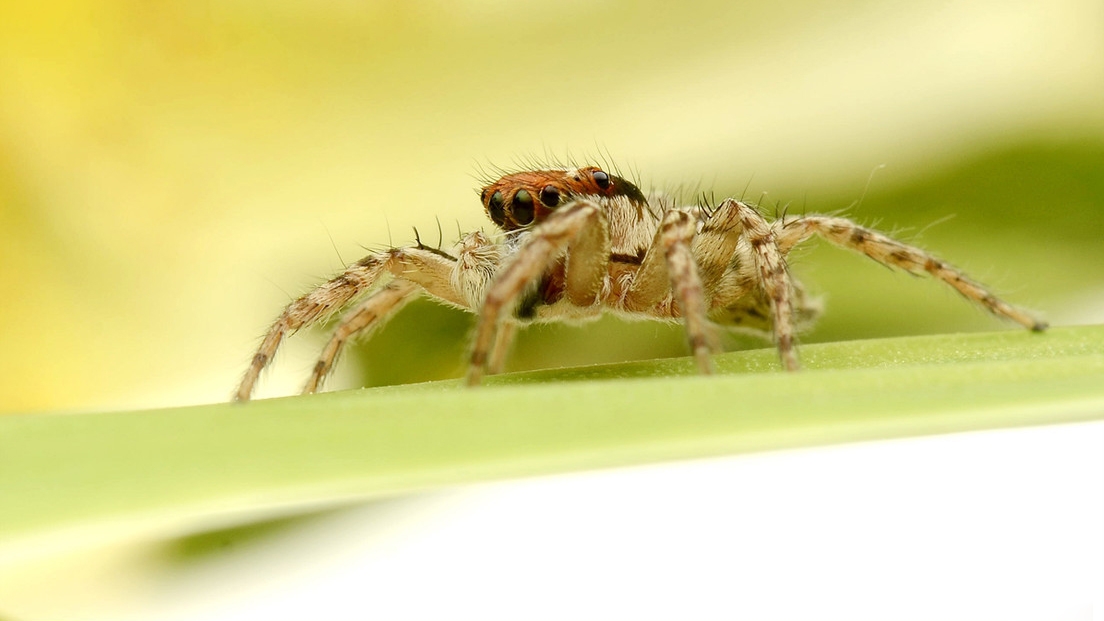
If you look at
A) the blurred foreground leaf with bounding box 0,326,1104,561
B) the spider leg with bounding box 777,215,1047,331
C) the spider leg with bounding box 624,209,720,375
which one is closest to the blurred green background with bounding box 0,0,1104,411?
the spider leg with bounding box 777,215,1047,331

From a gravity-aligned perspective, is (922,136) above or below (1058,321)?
above

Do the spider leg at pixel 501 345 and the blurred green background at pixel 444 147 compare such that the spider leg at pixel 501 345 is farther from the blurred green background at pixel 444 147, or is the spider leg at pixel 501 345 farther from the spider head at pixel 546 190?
the spider head at pixel 546 190

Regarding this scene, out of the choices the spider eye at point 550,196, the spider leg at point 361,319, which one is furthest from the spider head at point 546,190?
the spider leg at point 361,319

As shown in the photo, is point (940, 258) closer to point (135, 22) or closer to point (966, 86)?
point (966, 86)

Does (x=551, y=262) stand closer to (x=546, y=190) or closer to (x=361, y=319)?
(x=546, y=190)

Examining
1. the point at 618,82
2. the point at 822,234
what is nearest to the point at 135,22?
the point at 618,82

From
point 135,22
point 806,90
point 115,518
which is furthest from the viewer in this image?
point 806,90

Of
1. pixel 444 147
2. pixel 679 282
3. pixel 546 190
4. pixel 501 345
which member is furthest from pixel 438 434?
pixel 444 147
